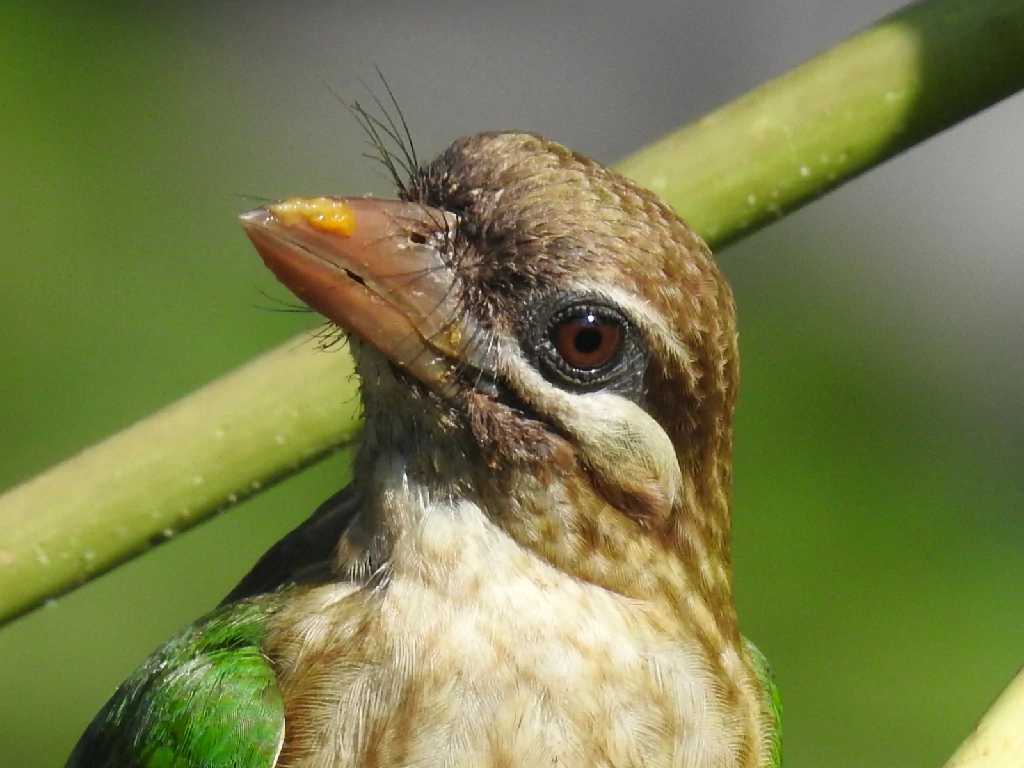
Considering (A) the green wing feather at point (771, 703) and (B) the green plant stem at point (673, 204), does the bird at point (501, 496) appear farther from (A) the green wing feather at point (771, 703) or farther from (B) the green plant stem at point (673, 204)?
(A) the green wing feather at point (771, 703)

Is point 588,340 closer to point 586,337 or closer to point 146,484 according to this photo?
point 586,337

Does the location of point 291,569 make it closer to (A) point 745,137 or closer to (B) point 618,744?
(B) point 618,744

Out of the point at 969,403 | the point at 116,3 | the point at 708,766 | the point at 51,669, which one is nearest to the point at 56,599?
the point at 708,766

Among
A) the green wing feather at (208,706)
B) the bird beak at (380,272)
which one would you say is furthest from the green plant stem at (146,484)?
the green wing feather at (208,706)

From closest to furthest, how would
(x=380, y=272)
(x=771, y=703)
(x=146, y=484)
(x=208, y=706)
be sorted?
(x=146, y=484) < (x=380, y=272) < (x=208, y=706) < (x=771, y=703)

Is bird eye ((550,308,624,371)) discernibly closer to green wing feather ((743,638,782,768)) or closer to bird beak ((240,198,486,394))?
bird beak ((240,198,486,394))

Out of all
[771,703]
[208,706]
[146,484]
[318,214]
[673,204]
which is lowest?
[771,703]

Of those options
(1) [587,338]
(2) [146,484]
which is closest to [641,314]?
(1) [587,338]
